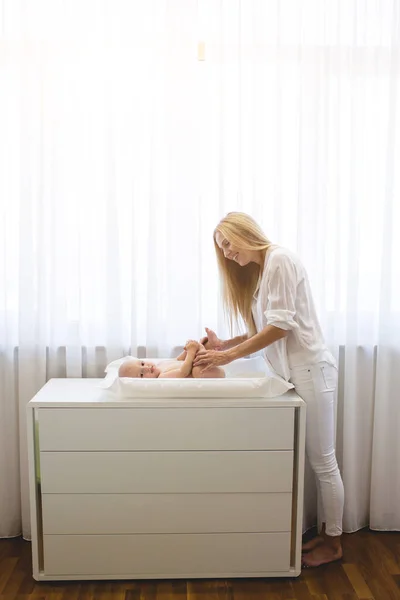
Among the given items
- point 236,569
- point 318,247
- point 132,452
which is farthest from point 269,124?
point 236,569

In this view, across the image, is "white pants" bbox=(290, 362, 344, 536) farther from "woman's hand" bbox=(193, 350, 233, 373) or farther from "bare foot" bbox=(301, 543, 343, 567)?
"woman's hand" bbox=(193, 350, 233, 373)

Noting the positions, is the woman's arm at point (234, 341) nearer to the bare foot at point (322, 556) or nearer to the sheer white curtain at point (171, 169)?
the sheer white curtain at point (171, 169)

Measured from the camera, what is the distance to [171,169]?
264 cm

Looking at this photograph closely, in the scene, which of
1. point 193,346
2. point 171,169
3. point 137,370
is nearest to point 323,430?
point 193,346

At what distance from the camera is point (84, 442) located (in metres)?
2.28

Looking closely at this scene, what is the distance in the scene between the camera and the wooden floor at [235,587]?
2305 mm

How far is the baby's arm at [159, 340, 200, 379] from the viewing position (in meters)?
2.38

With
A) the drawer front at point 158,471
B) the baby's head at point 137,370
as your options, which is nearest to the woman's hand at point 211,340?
the baby's head at point 137,370

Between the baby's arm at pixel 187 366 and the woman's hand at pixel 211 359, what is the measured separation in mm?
21

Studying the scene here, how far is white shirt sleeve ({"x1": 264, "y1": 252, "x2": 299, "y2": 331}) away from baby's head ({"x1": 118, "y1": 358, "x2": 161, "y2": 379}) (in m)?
0.49

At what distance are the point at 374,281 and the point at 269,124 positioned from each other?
825 millimetres

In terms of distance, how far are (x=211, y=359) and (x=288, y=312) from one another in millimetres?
343

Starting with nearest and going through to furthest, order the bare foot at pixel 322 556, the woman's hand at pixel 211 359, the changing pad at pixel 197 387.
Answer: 1. the changing pad at pixel 197 387
2. the woman's hand at pixel 211 359
3. the bare foot at pixel 322 556


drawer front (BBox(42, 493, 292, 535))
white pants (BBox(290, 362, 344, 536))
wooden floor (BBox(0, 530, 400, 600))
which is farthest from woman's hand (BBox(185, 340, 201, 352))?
wooden floor (BBox(0, 530, 400, 600))
